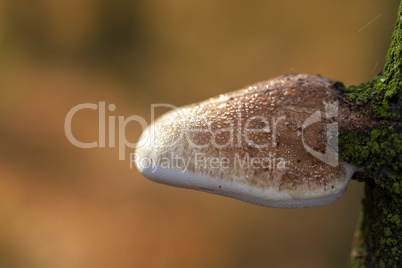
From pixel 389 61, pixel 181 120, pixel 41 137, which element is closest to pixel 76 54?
pixel 41 137

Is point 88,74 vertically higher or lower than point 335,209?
higher

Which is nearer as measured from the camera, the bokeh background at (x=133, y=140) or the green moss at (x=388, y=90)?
the green moss at (x=388, y=90)

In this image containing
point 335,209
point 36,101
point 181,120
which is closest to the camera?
point 181,120

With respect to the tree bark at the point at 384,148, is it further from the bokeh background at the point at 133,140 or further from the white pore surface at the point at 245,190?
the bokeh background at the point at 133,140

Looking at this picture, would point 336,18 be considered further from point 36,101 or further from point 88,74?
point 36,101

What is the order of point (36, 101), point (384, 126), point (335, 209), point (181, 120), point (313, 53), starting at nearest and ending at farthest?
point (384, 126)
point (181, 120)
point (313, 53)
point (335, 209)
point (36, 101)

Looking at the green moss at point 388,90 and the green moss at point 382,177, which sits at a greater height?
the green moss at point 388,90

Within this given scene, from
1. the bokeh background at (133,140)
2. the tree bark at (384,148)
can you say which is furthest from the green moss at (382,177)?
the bokeh background at (133,140)

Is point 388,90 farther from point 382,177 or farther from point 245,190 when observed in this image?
point 245,190
